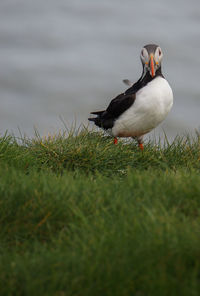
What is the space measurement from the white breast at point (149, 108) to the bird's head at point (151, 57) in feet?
0.62

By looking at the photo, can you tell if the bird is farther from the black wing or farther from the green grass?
the green grass

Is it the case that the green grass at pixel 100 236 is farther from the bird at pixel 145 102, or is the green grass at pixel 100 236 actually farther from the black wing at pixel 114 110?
the black wing at pixel 114 110

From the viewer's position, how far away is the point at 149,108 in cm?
701

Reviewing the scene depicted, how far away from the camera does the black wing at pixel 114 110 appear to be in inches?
284

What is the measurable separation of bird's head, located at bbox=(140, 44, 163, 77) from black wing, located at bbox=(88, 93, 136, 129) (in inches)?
19.4

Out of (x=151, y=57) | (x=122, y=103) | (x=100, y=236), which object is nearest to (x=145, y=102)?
(x=122, y=103)

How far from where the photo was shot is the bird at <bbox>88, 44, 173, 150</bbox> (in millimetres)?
7004

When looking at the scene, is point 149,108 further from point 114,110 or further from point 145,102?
point 114,110

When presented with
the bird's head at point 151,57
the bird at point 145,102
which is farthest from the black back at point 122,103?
the bird's head at point 151,57

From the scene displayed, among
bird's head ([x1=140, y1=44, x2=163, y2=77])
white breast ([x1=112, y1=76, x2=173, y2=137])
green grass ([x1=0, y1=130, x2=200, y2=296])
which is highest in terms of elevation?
bird's head ([x1=140, y1=44, x2=163, y2=77])

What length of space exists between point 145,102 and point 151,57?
26.5 inches

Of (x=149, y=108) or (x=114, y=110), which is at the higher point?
(x=114, y=110)

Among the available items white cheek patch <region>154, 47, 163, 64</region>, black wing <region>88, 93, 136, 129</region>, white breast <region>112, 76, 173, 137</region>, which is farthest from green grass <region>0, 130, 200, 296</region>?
white cheek patch <region>154, 47, 163, 64</region>

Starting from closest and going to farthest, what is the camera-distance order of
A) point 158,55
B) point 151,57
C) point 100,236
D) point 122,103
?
point 100,236
point 151,57
point 158,55
point 122,103
